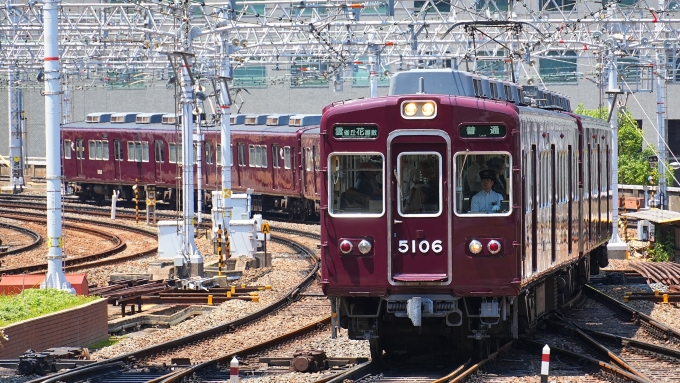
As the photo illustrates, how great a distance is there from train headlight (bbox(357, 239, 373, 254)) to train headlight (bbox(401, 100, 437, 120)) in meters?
1.22

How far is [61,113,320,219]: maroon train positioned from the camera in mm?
34469

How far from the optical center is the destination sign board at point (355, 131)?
1132 centimetres

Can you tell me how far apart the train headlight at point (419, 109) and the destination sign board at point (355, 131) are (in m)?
0.32

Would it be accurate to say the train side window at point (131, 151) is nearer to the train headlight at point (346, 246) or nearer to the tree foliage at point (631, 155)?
the tree foliage at point (631, 155)

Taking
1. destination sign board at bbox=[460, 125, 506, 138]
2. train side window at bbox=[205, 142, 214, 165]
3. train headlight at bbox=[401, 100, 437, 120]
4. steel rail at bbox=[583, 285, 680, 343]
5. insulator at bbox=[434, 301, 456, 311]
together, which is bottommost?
steel rail at bbox=[583, 285, 680, 343]

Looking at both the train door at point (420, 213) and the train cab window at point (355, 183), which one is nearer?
the train door at point (420, 213)

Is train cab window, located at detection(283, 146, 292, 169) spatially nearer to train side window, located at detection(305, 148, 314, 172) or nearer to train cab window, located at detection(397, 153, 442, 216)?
train side window, located at detection(305, 148, 314, 172)

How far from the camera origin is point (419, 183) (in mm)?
11383

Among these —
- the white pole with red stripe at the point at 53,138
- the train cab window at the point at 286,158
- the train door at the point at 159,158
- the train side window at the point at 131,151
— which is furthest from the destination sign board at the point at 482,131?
the train side window at the point at 131,151

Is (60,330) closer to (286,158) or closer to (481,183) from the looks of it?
(481,183)

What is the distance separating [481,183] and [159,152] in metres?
29.4

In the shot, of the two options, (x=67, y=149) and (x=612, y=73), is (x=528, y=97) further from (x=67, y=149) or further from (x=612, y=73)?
(x=67, y=149)

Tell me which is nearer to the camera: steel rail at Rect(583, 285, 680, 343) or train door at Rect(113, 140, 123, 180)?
steel rail at Rect(583, 285, 680, 343)

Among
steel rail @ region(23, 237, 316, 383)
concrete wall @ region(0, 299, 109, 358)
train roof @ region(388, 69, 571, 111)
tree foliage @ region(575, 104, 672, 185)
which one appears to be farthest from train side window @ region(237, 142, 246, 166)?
train roof @ region(388, 69, 571, 111)
